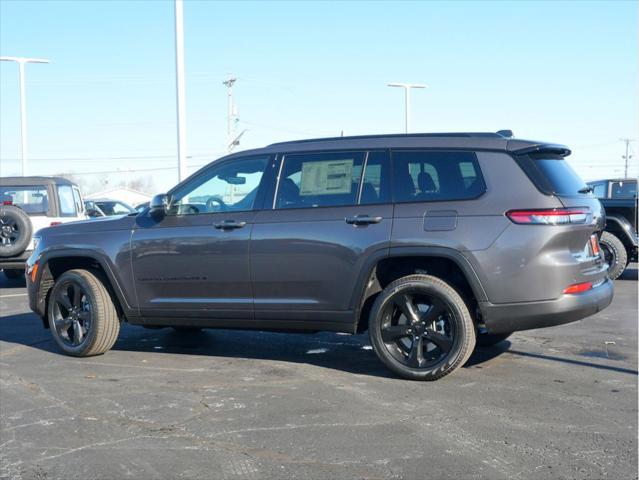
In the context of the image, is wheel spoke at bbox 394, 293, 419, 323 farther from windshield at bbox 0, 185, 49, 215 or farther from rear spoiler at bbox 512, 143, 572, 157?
windshield at bbox 0, 185, 49, 215

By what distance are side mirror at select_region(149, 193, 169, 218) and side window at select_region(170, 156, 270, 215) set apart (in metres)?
0.06

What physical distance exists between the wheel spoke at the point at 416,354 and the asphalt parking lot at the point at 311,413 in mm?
175

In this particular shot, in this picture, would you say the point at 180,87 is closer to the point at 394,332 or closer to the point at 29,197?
the point at 29,197

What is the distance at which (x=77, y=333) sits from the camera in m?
6.92

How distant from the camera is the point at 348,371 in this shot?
20.4 ft

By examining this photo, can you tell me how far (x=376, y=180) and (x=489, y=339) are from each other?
1974 millimetres

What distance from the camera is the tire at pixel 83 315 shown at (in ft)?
22.2

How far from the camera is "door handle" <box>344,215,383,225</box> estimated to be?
584 cm

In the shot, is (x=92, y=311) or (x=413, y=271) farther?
(x=92, y=311)

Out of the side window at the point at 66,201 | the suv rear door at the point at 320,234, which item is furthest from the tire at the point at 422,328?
the side window at the point at 66,201

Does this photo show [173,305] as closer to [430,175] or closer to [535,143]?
[430,175]

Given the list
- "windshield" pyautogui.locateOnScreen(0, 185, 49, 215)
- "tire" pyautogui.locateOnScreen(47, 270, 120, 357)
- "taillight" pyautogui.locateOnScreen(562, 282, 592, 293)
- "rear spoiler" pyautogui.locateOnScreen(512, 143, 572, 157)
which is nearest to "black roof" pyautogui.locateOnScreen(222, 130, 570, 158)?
"rear spoiler" pyautogui.locateOnScreen(512, 143, 572, 157)

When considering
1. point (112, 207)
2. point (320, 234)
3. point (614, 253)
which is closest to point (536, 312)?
point (320, 234)

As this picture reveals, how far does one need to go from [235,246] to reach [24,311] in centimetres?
497
